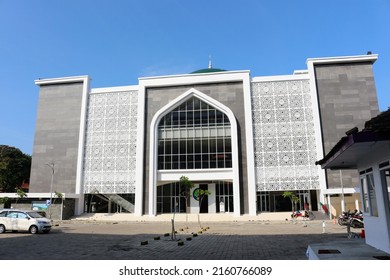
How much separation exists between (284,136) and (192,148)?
1112cm

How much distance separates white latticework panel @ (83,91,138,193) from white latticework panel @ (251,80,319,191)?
15.5 metres

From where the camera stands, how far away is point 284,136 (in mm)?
36625

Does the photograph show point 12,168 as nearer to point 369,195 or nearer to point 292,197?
point 292,197

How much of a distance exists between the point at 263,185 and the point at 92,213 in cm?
2165

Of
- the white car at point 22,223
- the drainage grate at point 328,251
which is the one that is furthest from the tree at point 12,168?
the drainage grate at point 328,251

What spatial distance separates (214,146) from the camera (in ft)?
125

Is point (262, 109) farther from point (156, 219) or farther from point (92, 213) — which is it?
point (92, 213)

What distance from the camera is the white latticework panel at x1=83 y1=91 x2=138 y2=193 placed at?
3866cm

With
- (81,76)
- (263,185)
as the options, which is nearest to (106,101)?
(81,76)

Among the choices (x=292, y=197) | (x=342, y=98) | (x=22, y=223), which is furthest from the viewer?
(x=342, y=98)

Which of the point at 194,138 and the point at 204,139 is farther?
the point at 194,138

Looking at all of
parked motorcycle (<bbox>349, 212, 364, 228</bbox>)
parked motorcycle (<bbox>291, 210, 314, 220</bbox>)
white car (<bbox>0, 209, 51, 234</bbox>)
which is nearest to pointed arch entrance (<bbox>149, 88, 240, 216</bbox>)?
parked motorcycle (<bbox>291, 210, 314, 220</bbox>)

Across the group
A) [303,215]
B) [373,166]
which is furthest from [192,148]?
[373,166]

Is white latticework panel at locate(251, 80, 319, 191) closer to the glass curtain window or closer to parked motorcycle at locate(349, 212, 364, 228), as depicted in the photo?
parked motorcycle at locate(349, 212, 364, 228)
